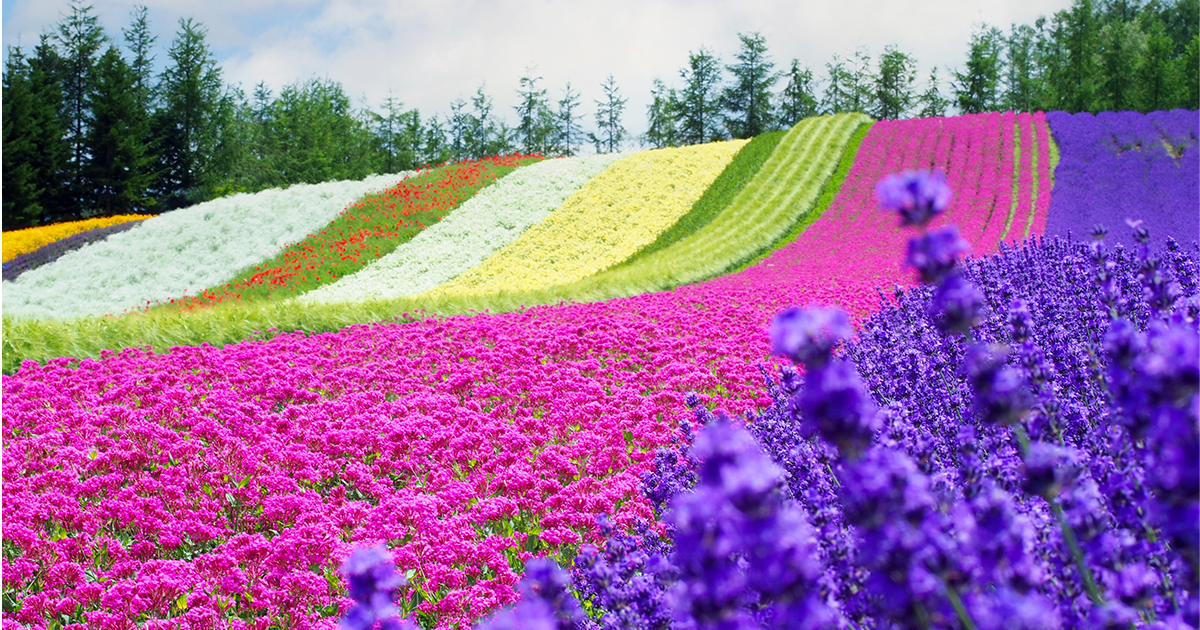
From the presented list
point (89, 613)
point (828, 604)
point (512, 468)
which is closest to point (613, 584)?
point (828, 604)

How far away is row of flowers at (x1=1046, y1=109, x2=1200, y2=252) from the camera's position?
20.7 meters

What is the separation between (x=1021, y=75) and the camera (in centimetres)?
7338

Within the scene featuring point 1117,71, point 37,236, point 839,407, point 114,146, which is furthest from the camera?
point 1117,71

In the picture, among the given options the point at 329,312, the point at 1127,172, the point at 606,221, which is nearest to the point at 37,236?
the point at 606,221

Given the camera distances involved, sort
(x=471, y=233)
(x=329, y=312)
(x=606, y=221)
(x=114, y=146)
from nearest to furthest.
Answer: (x=329, y=312) < (x=471, y=233) < (x=606, y=221) < (x=114, y=146)

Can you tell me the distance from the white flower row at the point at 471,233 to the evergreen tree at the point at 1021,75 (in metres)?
48.9

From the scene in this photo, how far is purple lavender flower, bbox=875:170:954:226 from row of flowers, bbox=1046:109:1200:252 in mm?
17867

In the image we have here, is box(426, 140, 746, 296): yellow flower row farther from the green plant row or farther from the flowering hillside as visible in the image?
the flowering hillside

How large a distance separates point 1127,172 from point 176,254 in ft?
107

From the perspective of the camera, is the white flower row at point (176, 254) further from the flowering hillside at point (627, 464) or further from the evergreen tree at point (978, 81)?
the evergreen tree at point (978, 81)

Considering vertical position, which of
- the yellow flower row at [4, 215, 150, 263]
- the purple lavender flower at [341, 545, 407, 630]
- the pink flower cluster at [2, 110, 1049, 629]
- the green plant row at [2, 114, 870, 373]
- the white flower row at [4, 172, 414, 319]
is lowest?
the pink flower cluster at [2, 110, 1049, 629]

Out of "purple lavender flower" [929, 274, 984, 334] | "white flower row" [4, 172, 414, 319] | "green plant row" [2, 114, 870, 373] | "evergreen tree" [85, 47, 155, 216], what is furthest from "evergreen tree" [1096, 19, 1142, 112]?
"evergreen tree" [85, 47, 155, 216]

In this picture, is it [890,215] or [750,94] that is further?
[750,94]

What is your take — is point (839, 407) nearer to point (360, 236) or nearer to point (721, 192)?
point (360, 236)
